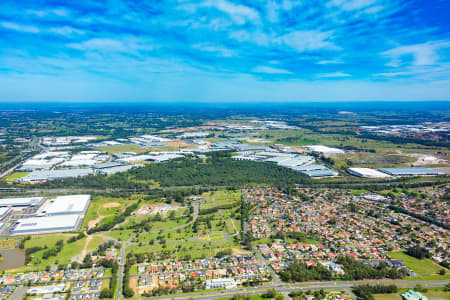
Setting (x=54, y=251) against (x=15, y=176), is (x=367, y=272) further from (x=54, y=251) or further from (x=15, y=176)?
(x=15, y=176)

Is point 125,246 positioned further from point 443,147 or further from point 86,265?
point 443,147

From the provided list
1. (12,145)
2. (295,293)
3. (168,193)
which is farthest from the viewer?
(12,145)

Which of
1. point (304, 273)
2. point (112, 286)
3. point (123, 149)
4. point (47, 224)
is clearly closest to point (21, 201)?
point (47, 224)

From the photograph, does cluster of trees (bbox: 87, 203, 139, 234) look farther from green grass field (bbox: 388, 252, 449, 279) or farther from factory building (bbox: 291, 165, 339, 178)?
factory building (bbox: 291, 165, 339, 178)

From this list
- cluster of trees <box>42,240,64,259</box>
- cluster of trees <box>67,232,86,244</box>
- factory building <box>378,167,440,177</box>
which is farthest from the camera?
factory building <box>378,167,440,177</box>

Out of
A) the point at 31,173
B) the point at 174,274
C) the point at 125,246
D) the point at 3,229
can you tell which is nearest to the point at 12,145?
the point at 31,173

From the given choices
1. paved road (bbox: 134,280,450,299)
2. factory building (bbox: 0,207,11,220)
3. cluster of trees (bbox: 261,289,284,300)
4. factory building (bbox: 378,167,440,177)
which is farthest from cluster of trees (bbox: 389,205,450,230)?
factory building (bbox: 0,207,11,220)

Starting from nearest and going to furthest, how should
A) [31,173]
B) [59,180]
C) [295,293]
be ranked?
1. [295,293]
2. [59,180]
3. [31,173]

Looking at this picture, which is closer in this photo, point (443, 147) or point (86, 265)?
point (86, 265)
